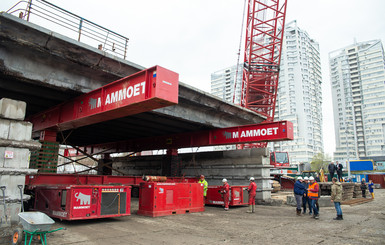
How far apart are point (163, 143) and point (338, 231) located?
1427cm

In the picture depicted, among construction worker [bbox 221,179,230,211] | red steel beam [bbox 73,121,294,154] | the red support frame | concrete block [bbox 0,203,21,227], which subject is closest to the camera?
concrete block [bbox 0,203,21,227]

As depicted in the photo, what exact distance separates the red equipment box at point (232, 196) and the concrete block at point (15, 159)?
9676 millimetres

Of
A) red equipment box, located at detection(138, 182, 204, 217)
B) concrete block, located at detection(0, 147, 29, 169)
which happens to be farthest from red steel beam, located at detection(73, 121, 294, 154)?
concrete block, located at detection(0, 147, 29, 169)

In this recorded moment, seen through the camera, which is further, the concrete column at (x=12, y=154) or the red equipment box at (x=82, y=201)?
the red equipment box at (x=82, y=201)

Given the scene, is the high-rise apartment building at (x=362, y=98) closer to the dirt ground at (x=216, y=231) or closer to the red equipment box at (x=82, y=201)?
the dirt ground at (x=216, y=231)

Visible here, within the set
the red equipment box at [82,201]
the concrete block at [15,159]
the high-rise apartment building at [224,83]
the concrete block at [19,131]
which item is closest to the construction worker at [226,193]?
the red equipment box at [82,201]

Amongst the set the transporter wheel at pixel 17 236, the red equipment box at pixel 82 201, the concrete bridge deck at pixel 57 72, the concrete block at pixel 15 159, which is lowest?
the transporter wheel at pixel 17 236

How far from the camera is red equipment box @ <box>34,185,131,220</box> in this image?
8.54 metres

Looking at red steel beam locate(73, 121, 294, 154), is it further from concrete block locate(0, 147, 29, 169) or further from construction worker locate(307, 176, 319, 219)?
concrete block locate(0, 147, 29, 169)

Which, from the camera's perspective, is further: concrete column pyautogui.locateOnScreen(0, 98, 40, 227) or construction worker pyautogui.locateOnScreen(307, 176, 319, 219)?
construction worker pyautogui.locateOnScreen(307, 176, 319, 219)

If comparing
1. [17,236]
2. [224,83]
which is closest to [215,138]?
[17,236]

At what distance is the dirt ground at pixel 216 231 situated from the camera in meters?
7.09

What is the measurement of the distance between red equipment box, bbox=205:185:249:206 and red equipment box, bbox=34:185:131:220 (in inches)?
247

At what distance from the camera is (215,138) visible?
17641 millimetres
